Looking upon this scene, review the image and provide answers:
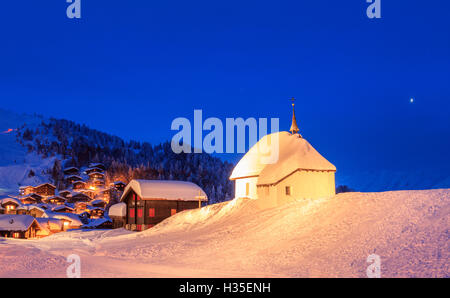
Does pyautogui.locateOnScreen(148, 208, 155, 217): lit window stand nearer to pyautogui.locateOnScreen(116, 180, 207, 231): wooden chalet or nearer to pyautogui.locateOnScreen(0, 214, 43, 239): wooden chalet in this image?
pyautogui.locateOnScreen(116, 180, 207, 231): wooden chalet

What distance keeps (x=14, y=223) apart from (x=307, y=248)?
2435 inches

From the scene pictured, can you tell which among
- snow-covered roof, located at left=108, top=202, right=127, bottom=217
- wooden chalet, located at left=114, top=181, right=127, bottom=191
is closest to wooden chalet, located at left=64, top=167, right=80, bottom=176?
wooden chalet, located at left=114, top=181, right=127, bottom=191

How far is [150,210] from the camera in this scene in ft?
162

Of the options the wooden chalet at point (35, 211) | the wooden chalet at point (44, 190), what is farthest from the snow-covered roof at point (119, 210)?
the wooden chalet at point (44, 190)

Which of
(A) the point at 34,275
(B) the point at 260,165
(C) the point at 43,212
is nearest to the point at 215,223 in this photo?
(B) the point at 260,165

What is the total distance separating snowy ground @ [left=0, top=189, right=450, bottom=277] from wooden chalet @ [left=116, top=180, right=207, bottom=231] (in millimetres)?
18898

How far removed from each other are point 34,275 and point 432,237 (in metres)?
16.3

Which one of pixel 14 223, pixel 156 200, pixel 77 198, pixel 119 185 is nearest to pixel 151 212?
pixel 156 200

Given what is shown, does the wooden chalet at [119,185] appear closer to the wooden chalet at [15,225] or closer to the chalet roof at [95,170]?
the chalet roof at [95,170]

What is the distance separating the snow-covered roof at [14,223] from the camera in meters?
68.6

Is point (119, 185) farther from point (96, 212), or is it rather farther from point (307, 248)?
point (307, 248)

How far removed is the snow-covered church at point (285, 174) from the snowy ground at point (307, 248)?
639cm

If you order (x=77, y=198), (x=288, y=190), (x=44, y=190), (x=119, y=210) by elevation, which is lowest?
(x=119, y=210)
